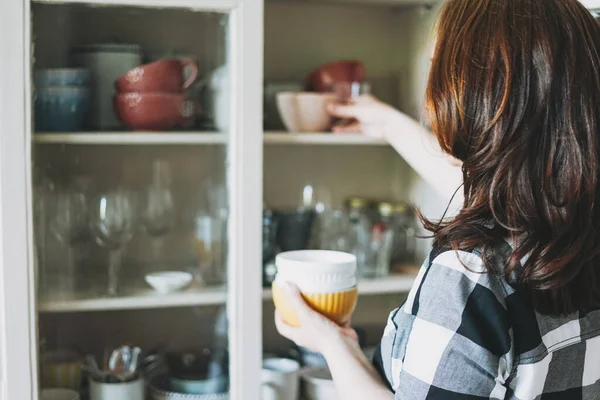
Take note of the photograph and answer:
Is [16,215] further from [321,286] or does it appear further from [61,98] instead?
[321,286]

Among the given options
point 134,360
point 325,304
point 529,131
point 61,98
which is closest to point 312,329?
point 325,304

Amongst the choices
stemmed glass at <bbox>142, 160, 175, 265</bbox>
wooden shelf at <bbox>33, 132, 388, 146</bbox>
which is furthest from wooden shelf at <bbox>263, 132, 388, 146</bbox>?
stemmed glass at <bbox>142, 160, 175, 265</bbox>

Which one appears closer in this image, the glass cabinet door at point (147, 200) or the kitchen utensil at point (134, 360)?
the glass cabinet door at point (147, 200)

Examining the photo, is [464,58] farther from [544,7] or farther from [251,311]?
[251,311]

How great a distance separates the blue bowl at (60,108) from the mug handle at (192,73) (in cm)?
19

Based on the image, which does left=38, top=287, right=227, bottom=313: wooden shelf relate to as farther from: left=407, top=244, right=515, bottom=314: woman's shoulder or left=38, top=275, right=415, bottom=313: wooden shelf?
left=407, top=244, right=515, bottom=314: woman's shoulder

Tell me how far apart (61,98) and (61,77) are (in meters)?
0.04

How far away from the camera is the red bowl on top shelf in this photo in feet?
5.36

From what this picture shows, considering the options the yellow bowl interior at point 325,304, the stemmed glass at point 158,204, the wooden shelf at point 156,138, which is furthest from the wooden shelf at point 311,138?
the yellow bowl interior at point 325,304

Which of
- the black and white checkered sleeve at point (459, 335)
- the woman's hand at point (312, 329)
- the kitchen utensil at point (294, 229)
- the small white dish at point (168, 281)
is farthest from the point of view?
the kitchen utensil at point (294, 229)

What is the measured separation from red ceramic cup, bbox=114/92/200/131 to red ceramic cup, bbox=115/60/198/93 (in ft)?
0.04

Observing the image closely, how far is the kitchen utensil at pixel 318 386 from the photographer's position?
1.53m

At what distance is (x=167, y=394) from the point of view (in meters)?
1.46

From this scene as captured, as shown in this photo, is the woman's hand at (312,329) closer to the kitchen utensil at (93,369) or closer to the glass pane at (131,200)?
the glass pane at (131,200)
